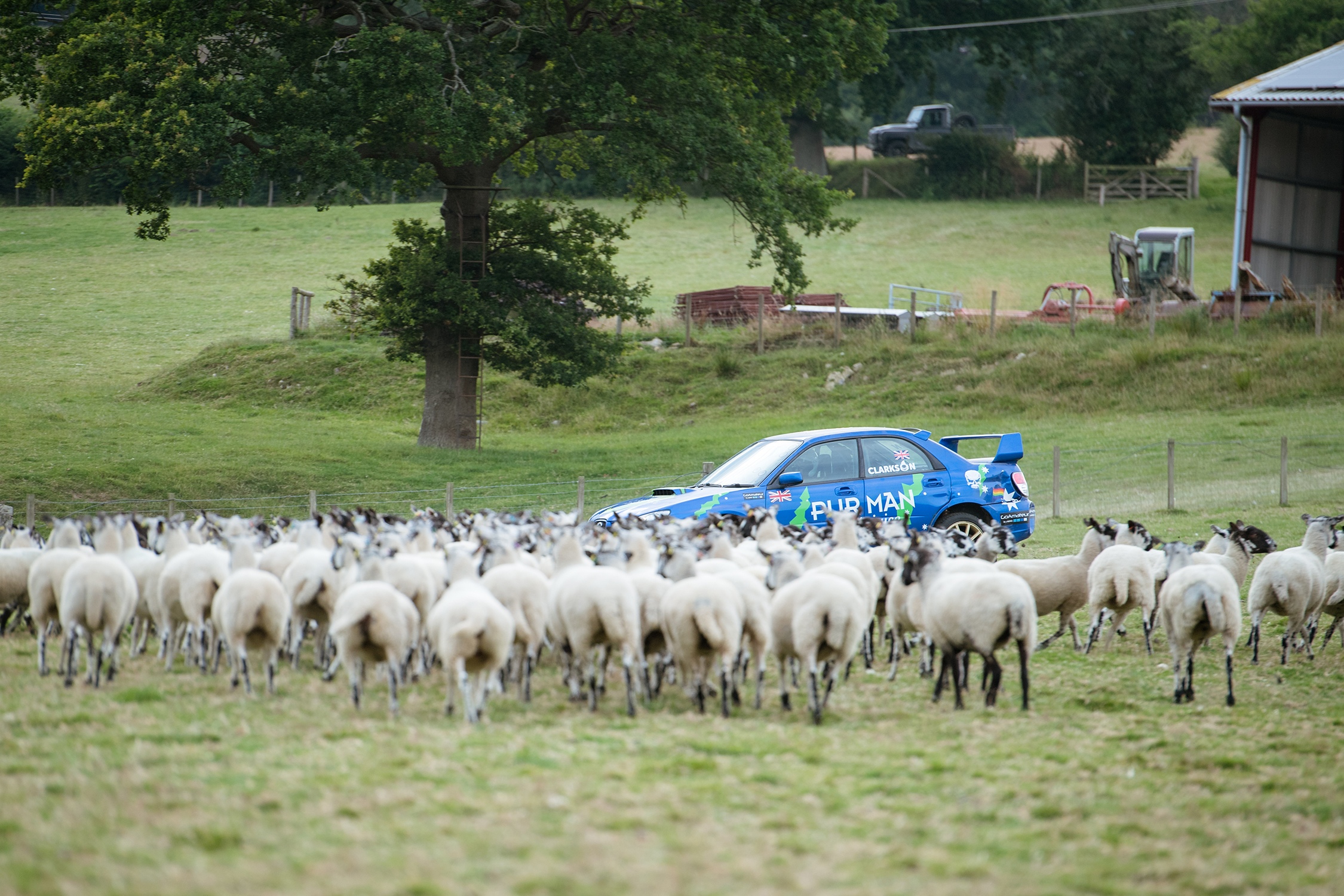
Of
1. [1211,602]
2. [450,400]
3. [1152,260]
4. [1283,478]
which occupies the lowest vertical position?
[1211,602]

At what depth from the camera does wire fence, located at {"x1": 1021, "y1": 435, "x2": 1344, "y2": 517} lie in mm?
19594

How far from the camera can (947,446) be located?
592 inches

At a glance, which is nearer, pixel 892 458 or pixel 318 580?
pixel 318 580

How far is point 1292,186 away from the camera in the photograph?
30828 mm

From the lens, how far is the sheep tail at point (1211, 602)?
→ 866 centimetres

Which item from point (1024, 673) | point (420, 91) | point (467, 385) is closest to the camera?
point (1024, 673)

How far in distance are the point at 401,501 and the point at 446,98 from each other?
6596mm

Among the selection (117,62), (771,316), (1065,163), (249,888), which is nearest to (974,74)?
(1065,163)

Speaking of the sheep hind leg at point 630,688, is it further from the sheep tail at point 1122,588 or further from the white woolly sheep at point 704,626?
the sheep tail at point 1122,588

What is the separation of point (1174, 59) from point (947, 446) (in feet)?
153

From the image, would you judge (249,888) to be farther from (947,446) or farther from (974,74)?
(974,74)

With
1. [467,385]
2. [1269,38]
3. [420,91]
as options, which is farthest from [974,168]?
[420,91]

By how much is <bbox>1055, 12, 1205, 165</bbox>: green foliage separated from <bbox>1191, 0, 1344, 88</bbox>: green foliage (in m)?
2.48

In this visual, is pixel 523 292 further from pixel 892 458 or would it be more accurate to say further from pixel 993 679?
pixel 993 679
